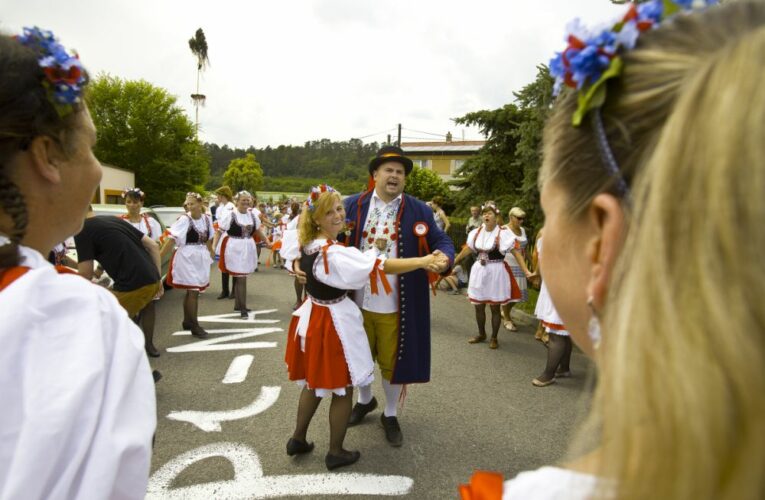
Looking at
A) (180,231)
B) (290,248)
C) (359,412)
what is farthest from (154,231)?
(359,412)

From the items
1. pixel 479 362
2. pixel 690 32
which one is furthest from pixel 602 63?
pixel 479 362

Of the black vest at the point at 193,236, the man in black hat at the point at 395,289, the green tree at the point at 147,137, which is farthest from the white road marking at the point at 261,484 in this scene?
the green tree at the point at 147,137

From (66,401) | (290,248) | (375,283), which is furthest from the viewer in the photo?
(290,248)

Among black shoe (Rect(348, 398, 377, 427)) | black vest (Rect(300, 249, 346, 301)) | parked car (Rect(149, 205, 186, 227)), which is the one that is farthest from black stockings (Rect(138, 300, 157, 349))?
parked car (Rect(149, 205, 186, 227))

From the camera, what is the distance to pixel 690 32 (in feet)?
1.92

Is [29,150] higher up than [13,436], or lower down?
higher up

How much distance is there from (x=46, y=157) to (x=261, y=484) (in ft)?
9.00

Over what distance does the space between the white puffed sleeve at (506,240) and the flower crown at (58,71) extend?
246 inches

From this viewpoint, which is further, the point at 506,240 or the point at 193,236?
the point at 193,236

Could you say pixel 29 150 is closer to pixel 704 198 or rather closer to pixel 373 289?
pixel 704 198

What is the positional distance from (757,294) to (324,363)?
9.91 feet

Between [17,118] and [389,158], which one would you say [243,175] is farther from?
[17,118]

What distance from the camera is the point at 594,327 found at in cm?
70

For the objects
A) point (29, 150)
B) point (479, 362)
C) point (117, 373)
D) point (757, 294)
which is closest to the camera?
point (757, 294)
